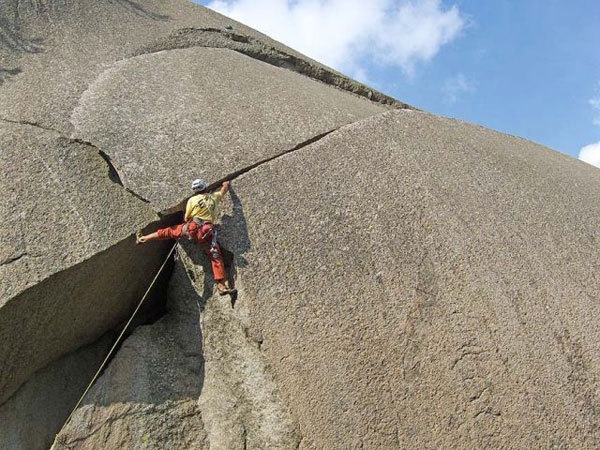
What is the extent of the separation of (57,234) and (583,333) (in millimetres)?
4646

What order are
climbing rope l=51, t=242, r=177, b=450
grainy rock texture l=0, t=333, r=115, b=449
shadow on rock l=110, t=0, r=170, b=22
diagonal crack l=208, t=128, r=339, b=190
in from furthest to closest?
shadow on rock l=110, t=0, r=170, b=22 → diagonal crack l=208, t=128, r=339, b=190 → grainy rock texture l=0, t=333, r=115, b=449 → climbing rope l=51, t=242, r=177, b=450

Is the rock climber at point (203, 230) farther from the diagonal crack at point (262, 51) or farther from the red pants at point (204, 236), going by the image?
the diagonal crack at point (262, 51)

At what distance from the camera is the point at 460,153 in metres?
6.93

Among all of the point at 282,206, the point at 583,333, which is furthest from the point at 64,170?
the point at 583,333

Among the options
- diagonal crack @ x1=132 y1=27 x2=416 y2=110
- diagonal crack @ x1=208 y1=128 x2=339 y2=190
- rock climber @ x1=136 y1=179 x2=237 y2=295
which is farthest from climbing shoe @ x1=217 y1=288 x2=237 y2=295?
diagonal crack @ x1=132 y1=27 x2=416 y2=110

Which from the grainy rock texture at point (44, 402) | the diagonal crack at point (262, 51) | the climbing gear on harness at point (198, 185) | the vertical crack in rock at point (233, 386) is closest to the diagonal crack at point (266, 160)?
the climbing gear on harness at point (198, 185)

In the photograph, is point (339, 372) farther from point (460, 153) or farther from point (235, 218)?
point (460, 153)

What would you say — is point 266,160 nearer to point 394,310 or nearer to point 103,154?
point 103,154

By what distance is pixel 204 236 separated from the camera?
18.6 feet

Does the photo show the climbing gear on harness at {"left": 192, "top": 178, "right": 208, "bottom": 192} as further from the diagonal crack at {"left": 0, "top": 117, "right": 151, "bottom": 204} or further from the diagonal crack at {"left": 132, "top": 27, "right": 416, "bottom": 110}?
the diagonal crack at {"left": 132, "top": 27, "right": 416, "bottom": 110}

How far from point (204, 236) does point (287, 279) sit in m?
0.83

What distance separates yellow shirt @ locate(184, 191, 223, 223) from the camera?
18.6 ft

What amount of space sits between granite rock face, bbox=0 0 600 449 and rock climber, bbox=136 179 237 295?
0.14 metres

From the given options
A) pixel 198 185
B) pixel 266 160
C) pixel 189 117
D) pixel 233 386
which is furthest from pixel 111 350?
pixel 189 117
